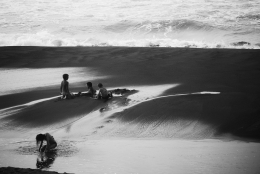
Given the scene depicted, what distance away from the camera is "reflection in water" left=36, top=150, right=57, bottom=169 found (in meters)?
6.52

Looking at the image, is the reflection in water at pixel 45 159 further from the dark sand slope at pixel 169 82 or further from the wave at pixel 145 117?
the dark sand slope at pixel 169 82

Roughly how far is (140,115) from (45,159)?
300 centimetres

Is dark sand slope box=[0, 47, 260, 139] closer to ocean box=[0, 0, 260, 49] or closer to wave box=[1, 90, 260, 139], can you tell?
wave box=[1, 90, 260, 139]

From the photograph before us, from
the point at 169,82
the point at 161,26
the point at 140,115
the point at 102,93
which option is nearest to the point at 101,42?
the point at 161,26

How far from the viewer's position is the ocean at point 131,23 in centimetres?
2145

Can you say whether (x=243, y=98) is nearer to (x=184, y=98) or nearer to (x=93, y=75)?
(x=184, y=98)

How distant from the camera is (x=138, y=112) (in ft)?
30.1

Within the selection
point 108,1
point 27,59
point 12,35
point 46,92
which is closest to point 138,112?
point 46,92

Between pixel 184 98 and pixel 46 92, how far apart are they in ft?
15.2

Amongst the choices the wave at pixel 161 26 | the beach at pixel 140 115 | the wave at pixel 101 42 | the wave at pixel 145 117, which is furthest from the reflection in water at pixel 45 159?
the wave at pixel 161 26

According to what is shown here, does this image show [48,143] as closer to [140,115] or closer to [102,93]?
[140,115]

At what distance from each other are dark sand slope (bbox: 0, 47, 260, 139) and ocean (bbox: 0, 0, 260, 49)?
12.2ft

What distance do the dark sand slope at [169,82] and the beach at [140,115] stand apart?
0.03m

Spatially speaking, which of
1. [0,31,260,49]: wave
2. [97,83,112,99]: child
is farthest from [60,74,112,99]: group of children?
[0,31,260,49]: wave
